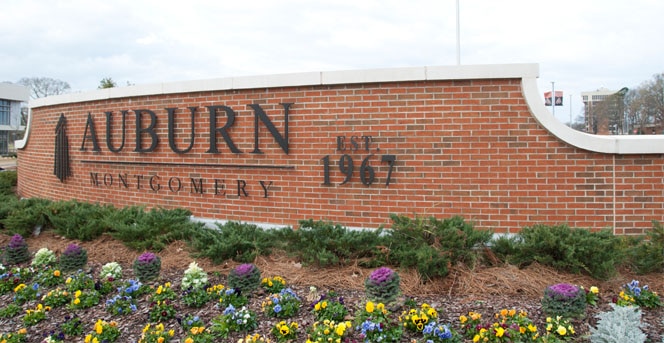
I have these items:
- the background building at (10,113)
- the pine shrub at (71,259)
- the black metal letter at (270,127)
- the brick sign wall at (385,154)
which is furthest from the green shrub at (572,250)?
the background building at (10,113)

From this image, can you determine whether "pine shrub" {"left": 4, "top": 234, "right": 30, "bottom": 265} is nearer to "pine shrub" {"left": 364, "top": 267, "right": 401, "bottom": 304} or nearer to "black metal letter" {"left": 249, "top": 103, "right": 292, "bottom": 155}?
"black metal letter" {"left": 249, "top": 103, "right": 292, "bottom": 155}

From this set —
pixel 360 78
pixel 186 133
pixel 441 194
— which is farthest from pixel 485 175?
pixel 186 133

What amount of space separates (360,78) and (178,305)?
326 centimetres

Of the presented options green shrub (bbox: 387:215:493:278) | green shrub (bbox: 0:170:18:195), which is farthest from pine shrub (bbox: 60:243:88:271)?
green shrub (bbox: 0:170:18:195)

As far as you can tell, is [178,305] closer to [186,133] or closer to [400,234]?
[400,234]

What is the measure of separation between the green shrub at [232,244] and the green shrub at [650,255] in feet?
11.4

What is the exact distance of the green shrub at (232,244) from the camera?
507 cm

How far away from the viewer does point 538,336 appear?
3.26 metres

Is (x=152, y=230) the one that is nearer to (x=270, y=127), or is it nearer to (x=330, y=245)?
(x=270, y=127)

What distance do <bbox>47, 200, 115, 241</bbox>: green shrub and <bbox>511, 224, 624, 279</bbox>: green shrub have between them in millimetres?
4920

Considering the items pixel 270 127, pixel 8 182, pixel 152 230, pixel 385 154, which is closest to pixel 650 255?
pixel 385 154

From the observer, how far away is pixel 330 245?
492 centimetres

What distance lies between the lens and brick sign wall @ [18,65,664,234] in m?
5.42

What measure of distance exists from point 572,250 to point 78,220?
19.1ft
